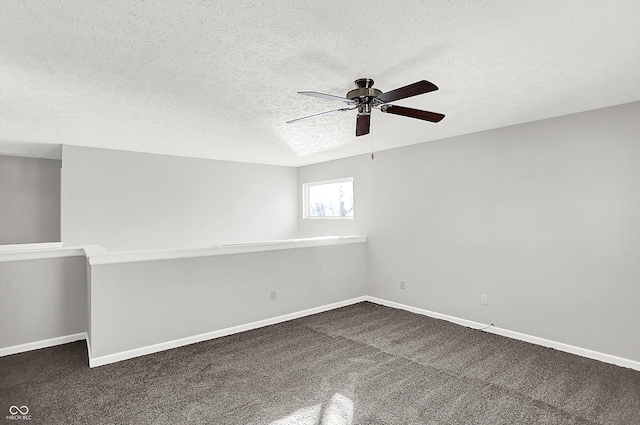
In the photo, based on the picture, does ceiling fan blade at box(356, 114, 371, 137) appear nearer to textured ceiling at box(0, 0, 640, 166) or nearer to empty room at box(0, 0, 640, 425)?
empty room at box(0, 0, 640, 425)

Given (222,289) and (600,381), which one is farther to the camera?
(222,289)

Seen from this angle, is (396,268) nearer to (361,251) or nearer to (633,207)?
(361,251)

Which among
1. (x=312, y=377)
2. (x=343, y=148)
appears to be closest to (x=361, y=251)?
(x=343, y=148)

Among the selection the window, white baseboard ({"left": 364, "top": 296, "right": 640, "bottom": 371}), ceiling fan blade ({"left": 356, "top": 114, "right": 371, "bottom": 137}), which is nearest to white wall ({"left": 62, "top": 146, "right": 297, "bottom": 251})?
the window

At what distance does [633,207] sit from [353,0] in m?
3.10

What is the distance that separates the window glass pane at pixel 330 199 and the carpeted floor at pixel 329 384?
2.64m

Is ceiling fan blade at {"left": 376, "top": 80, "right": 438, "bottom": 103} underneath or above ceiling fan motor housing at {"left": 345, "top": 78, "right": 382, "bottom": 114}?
underneath

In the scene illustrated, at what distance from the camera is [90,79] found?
2434mm

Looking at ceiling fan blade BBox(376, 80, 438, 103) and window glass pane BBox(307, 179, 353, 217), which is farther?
window glass pane BBox(307, 179, 353, 217)

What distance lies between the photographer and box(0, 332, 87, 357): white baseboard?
3.31m

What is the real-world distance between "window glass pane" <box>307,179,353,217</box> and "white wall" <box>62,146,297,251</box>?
391 mm

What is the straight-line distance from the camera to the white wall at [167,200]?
4.50 meters

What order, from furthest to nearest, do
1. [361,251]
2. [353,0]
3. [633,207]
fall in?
[361,251], [633,207], [353,0]

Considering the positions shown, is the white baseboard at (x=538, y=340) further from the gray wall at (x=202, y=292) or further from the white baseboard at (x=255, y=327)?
the gray wall at (x=202, y=292)
